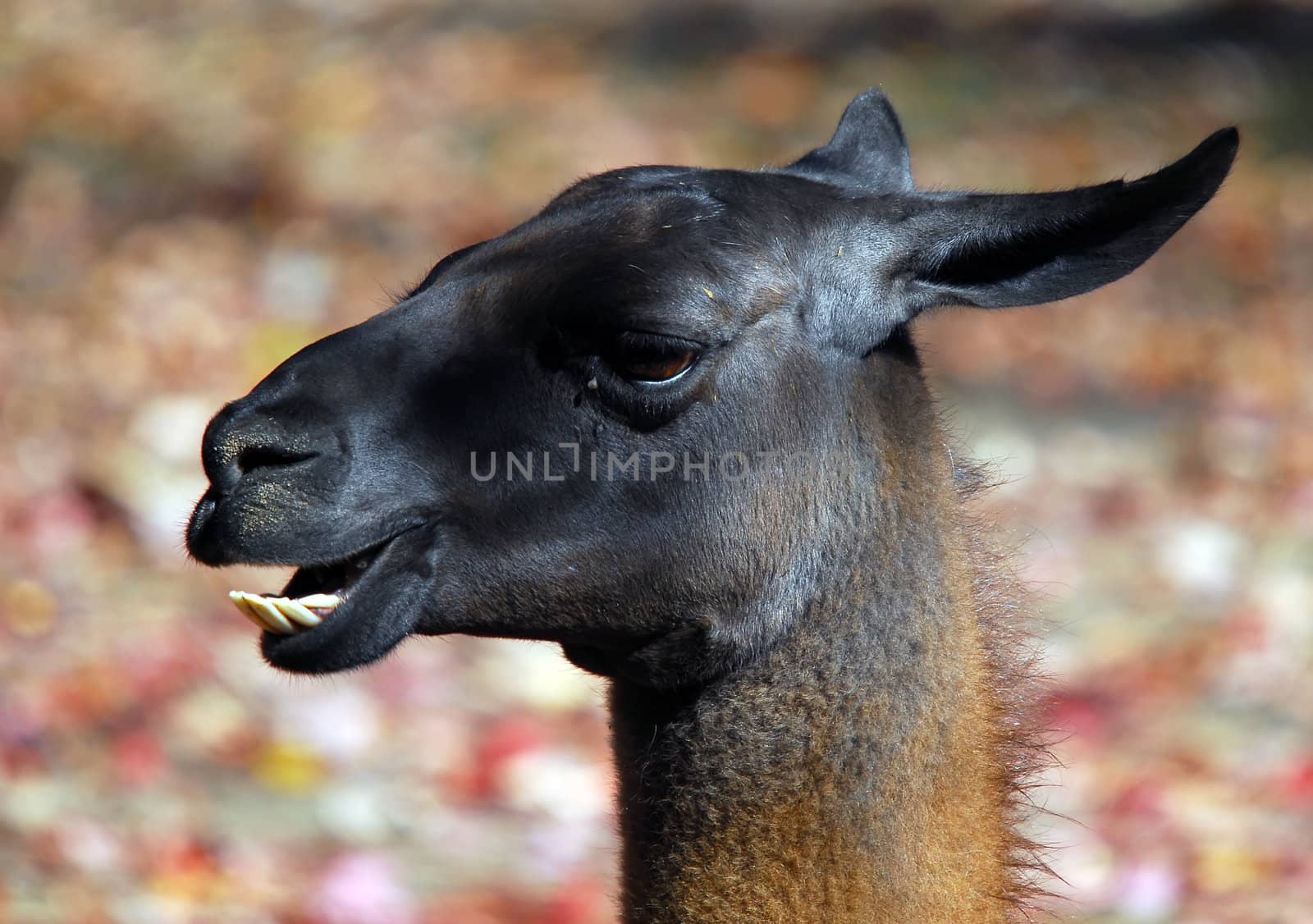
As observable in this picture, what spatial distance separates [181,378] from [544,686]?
3.06 m

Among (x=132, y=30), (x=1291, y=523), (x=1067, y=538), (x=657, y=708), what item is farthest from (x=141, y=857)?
(x=132, y=30)

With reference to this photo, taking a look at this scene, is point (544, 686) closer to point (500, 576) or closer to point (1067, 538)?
point (1067, 538)

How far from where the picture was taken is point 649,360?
115 inches

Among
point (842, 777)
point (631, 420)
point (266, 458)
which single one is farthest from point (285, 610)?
point (842, 777)

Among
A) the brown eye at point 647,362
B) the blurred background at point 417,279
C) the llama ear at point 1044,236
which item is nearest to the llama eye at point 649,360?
the brown eye at point 647,362

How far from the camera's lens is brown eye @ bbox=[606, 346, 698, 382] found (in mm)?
2919

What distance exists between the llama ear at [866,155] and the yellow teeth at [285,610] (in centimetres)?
139

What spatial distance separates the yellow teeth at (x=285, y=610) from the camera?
2.83m

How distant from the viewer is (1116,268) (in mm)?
2975

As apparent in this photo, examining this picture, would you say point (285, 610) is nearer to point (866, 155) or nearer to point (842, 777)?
point (842, 777)

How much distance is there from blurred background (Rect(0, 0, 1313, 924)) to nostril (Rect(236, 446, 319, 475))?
84.3 inches

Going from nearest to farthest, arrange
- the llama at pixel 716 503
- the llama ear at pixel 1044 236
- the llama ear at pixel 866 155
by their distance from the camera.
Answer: the llama ear at pixel 1044 236
the llama at pixel 716 503
the llama ear at pixel 866 155

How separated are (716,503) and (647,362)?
319 mm

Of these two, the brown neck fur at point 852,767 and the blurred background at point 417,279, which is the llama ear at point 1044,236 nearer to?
the brown neck fur at point 852,767
